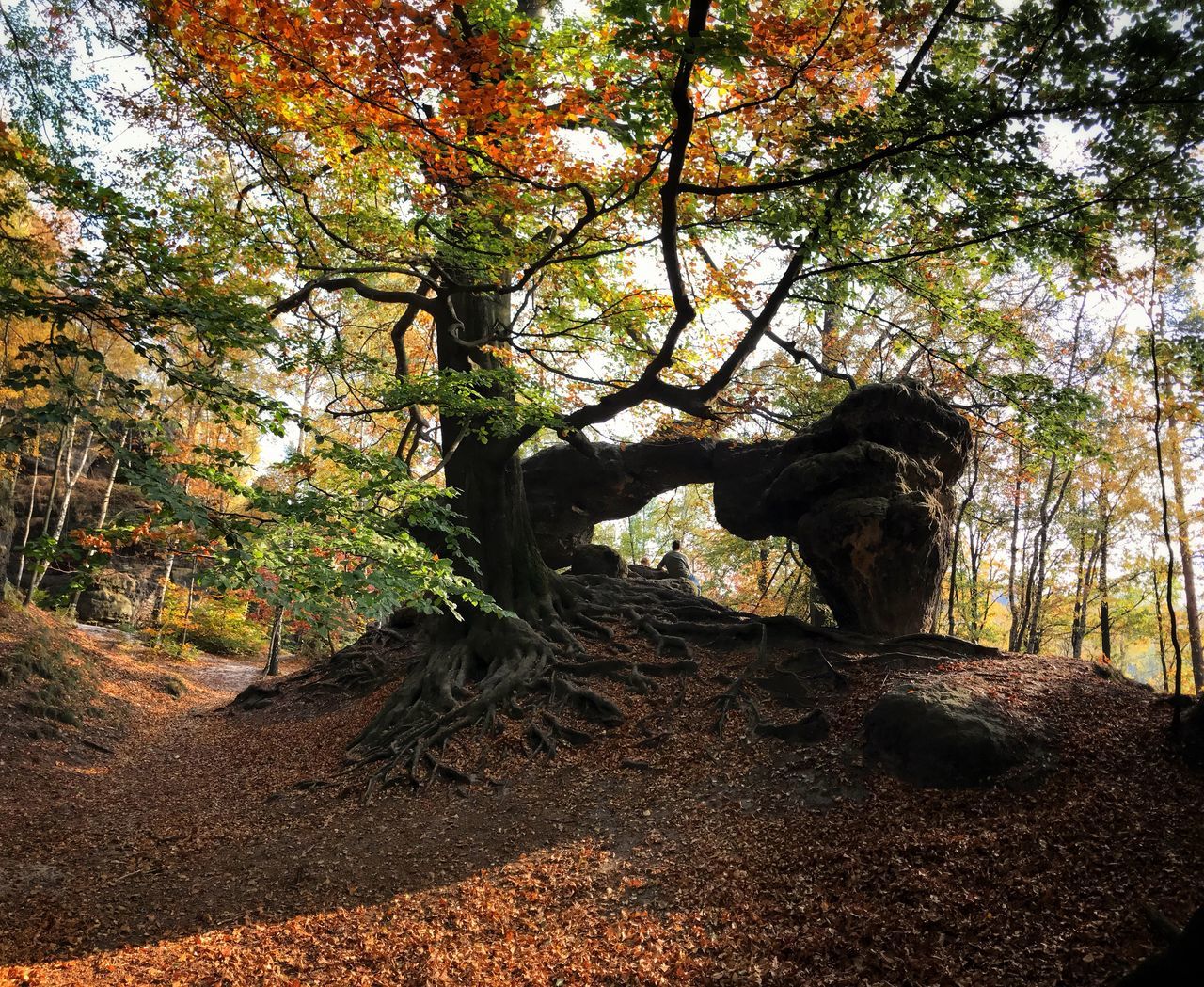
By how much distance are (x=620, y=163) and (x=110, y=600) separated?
76.2 ft

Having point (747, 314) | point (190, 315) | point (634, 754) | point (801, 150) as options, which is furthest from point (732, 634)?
point (190, 315)

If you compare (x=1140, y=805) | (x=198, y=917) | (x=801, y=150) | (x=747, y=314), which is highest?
(x=747, y=314)

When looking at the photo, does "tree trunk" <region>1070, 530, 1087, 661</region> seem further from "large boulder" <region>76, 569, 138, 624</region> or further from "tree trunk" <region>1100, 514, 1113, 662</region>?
"large boulder" <region>76, 569, 138, 624</region>

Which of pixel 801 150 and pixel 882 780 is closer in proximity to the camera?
pixel 801 150

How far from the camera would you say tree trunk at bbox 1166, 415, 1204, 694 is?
14719mm

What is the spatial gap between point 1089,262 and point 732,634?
6.80m

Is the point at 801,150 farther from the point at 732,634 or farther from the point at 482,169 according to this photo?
the point at 732,634

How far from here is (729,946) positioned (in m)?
4.23

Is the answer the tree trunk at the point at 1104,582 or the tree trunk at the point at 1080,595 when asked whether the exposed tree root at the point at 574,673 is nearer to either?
the tree trunk at the point at 1104,582

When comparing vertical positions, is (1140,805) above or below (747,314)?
below

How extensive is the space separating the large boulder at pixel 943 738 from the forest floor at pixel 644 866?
212 mm

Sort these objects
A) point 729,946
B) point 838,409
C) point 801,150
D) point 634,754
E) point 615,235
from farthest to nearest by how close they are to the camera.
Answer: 1. point 838,409
2. point 615,235
3. point 634,754
4. point 801,150
5. point 729,946

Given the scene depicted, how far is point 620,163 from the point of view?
809cm

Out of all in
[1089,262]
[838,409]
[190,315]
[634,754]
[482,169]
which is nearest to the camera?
[190,315]
